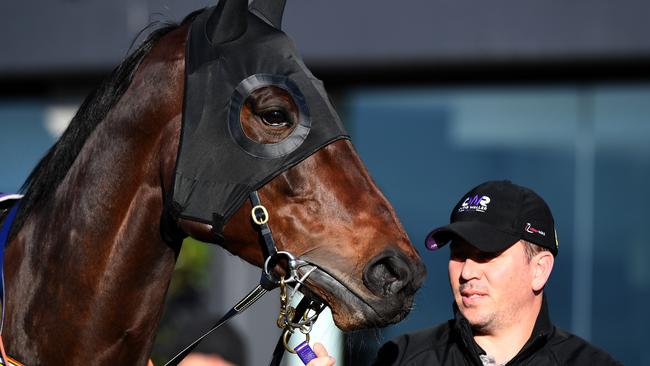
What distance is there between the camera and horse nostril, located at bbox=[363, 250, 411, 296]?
2.21m

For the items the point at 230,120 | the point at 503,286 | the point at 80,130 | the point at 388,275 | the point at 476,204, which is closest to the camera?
the point at 388,275

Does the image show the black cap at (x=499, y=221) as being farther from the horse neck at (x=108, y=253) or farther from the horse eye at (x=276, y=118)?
the horse neck at (x=108, y=253)

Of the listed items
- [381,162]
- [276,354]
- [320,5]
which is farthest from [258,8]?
[381,162]

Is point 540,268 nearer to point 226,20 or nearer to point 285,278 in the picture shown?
point 285,278

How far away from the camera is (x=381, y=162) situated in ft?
23.9

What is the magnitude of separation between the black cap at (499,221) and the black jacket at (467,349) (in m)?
0.23

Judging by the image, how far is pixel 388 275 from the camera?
87.6 inches

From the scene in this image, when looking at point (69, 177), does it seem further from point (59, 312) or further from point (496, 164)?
point (496, 164)

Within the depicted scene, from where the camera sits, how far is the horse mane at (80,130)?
8.13 ft

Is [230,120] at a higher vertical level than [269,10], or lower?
lower

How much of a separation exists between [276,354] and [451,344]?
0.60 metres

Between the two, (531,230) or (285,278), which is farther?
(531,230)

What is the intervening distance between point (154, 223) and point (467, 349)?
3.23 ft

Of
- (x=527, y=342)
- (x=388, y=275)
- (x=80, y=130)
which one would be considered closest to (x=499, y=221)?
(x=527, y=342)
